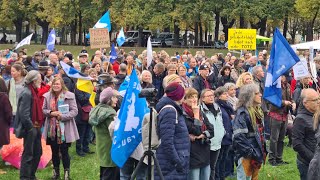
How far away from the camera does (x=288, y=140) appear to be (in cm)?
1327

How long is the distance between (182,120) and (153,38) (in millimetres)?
47983

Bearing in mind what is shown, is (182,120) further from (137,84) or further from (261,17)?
(261,17)

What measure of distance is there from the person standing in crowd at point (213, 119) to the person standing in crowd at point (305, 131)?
1504 mm

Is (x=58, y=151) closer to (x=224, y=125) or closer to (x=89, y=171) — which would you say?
(x=89, y=171)

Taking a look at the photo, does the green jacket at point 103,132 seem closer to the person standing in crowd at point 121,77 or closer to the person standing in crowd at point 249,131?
the person standing in crowd at point 249,131

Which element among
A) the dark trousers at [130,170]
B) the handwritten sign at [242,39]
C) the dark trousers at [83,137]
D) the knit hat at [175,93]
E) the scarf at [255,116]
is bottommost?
the dark trousers at [83,137]

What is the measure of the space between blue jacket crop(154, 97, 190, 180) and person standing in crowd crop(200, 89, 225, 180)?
47.2 inches

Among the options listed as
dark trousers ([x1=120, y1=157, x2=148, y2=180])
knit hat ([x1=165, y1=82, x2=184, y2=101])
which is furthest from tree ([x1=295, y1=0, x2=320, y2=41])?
knit hat ([x1=165, y1=82, x2=184, y2=101])

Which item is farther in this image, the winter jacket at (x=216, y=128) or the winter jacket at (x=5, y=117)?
the winter jacket at (x=5, y=117)

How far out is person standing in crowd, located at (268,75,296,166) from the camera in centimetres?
1031

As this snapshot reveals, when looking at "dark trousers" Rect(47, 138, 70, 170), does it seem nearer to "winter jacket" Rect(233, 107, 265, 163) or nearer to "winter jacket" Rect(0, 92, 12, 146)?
"winter jacket" Rect(0, 92, 12, 146)

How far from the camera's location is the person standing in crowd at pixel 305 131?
6.69 metres

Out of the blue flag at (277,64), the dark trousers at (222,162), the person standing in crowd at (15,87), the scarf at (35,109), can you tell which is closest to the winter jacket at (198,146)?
the dark trousers at (222,162)

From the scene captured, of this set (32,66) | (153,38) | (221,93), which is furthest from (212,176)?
(153,38)
